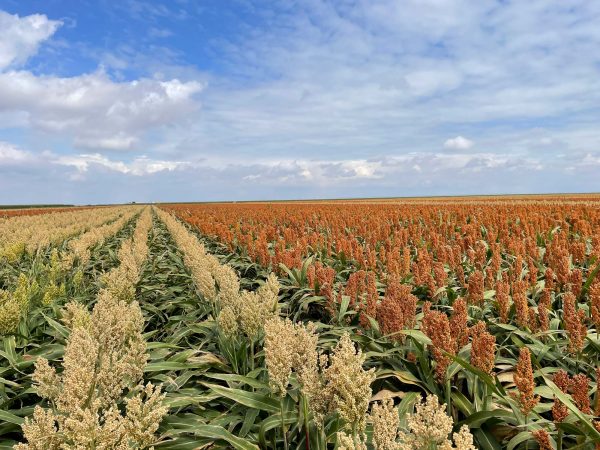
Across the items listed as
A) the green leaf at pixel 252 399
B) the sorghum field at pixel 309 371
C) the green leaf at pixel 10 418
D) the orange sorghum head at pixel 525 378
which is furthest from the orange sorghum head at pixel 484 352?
the green leaf at pixel 10 418

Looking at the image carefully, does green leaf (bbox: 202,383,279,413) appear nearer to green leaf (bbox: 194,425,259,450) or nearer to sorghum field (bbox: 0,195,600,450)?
sorghum field (bbox: 0,195,600,450)

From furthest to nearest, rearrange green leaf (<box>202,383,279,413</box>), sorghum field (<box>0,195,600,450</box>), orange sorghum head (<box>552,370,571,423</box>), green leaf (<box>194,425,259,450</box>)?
green leaf (<box>202,383,279,413</box>) → green leaf (<box>194,425,259,450</box>) → orange sorghum head (<box>552,370,571,423</box>) → sorghum field (<box>0,195,600,450</box>)

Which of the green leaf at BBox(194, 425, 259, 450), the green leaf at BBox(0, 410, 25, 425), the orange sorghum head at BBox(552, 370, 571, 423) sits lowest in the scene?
the green leaf at BBox(0, 410, 25, 425)

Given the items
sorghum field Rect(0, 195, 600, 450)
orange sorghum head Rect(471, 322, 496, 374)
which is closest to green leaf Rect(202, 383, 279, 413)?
sorghum field Rect(0, 195, 600, 450)

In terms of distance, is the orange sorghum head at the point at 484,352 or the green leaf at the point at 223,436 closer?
the green leaf at the point at 223,436

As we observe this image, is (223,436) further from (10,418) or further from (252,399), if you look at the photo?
(10,418)

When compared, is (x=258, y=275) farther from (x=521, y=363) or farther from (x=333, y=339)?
(x=521, y=363)

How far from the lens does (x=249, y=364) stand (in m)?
3.88

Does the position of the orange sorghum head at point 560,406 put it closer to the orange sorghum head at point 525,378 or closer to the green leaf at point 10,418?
the orange sorghum head at point 525,378

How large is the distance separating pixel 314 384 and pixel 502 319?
116 inches

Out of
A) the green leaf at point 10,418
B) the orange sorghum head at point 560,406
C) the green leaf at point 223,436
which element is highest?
the orange sorghum head at point 560,406

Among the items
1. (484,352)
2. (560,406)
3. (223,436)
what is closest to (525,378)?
(560,406)

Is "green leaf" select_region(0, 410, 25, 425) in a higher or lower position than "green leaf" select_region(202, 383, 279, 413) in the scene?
lower

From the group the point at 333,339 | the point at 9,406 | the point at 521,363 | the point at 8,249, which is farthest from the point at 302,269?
the point at 8,249
